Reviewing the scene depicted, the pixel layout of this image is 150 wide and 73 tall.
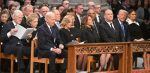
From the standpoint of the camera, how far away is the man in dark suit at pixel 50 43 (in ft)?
33.8

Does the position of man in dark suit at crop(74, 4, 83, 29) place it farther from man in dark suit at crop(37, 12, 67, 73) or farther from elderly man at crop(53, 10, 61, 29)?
man in dark suit at crop(37, 12, 67, 73)

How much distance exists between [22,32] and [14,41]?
0.28m

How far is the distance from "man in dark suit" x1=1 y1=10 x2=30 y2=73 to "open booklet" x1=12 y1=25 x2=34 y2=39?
8 cm

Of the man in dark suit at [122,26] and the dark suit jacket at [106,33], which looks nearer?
the dark suit jacket at [106,33]

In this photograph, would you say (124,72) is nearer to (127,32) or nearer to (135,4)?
(127,32)

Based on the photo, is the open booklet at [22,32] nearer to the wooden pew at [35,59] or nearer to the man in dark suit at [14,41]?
the man in dark suit at [14,41]

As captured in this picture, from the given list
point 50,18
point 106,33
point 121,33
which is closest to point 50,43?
point 50,18

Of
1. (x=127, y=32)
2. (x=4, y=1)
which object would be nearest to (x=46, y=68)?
(x=127, y=32)

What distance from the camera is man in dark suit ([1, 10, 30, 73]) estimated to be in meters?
10.8

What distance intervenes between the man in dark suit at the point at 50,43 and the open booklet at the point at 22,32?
33cm

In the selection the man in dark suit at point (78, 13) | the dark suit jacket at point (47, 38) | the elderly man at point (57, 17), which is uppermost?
the man in dark suit at point (78, 13)

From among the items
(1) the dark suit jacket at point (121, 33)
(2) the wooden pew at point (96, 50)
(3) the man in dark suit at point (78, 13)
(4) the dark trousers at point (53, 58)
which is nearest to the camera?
(2) the wooden pew at point (96, 50)

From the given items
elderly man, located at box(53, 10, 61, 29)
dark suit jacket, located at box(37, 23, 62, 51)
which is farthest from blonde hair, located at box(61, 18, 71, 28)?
elderly man, located at box(53, 10, 61, 29)

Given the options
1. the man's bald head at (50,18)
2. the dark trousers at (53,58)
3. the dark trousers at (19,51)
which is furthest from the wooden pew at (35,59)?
the man's bald head at (50,18)
